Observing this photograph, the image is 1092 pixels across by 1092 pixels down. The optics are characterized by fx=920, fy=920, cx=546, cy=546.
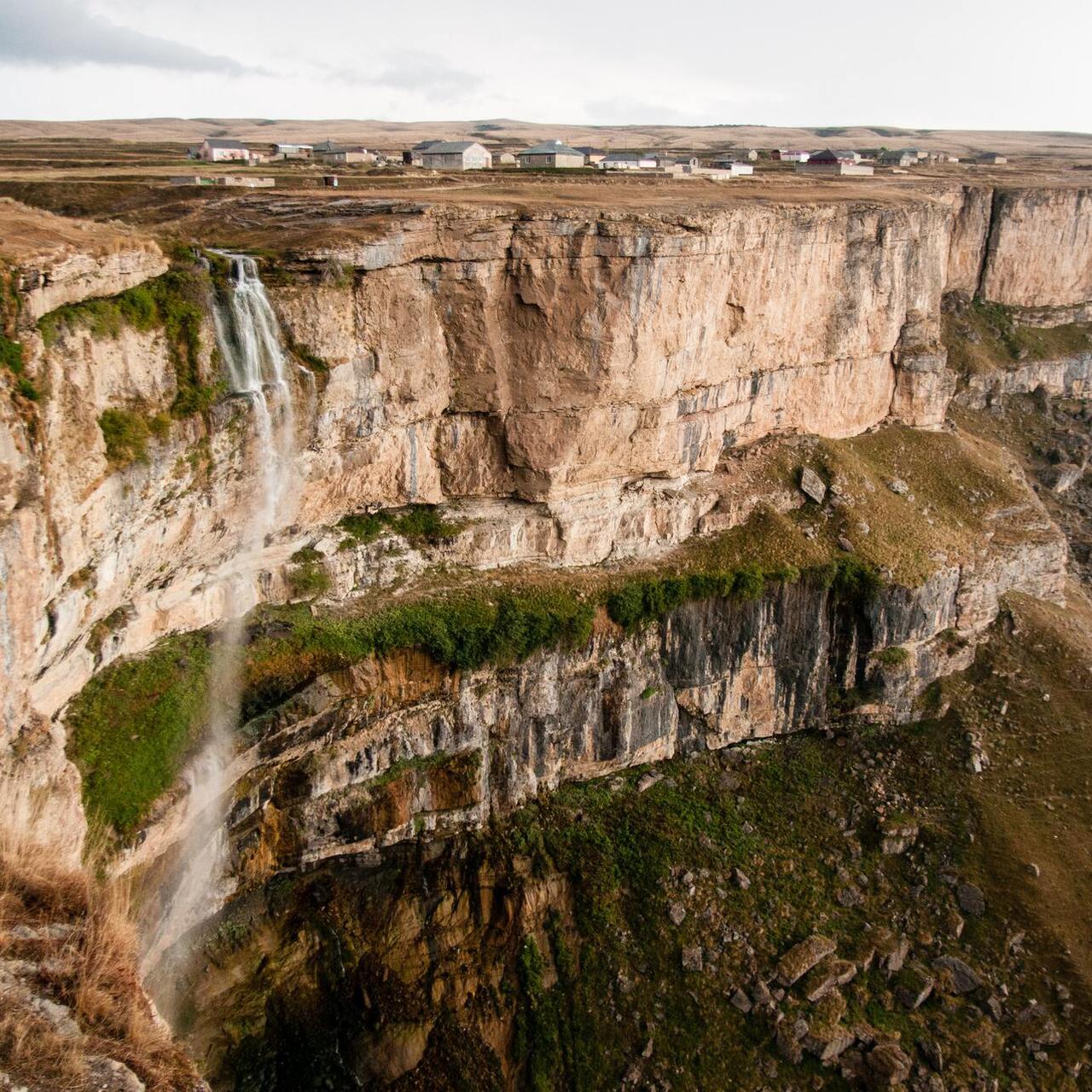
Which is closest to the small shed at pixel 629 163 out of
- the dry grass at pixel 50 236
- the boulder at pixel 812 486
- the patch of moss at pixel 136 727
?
the boulder at pixel 812 486

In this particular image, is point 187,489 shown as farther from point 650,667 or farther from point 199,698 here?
point 650,667

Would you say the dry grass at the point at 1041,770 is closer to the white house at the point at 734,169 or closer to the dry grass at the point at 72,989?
the dry grass at the point at 72,989

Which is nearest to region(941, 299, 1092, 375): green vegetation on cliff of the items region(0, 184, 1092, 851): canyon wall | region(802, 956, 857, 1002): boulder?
region(0, 184, 1092, 851): canyon wall

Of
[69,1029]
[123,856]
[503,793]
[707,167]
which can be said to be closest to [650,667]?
[503,793]

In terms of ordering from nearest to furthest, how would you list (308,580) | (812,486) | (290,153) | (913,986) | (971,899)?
(913,986), (308,580), (971,899), (812,486), (290,153)

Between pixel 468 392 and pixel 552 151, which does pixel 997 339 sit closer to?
pixel 552 151

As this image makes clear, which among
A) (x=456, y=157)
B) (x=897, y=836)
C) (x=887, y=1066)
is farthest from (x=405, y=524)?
(x=456, y=157)
